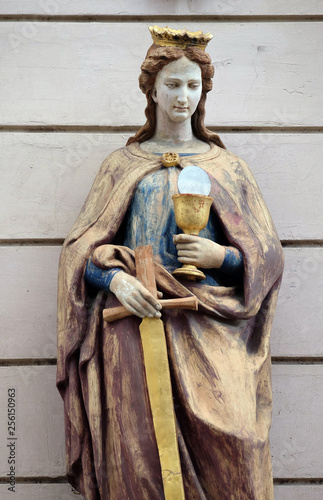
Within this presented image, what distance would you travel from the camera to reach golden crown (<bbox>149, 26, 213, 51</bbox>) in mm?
3025

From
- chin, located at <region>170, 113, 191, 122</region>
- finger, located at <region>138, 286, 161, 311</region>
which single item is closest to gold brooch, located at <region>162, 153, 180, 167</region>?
chin, located at <region>170, 113, 191, 122</region>

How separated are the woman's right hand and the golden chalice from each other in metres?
0.11

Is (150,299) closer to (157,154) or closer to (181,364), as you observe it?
(181,364)

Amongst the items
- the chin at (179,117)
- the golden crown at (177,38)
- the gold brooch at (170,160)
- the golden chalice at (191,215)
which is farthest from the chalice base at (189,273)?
the golden crown at (177,38)

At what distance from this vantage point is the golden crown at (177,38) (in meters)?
3.03

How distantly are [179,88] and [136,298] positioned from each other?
0.69m

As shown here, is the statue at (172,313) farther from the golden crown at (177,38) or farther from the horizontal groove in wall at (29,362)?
the horizontal groove in wall at (29,362)

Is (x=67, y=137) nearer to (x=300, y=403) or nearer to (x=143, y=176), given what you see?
(x=143, y=176)

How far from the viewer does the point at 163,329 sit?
109 inches

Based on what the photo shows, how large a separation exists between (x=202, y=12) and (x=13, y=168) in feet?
2.91

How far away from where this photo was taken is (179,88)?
3049 mm

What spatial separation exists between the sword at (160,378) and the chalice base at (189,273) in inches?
3.3

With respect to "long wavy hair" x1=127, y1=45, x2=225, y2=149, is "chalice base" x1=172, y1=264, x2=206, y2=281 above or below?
below

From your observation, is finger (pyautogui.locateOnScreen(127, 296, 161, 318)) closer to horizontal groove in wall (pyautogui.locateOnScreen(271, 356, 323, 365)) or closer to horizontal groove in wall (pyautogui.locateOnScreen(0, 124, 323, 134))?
horizontal groove in wall (pyautogui.locateOnScreen(271, 356, 323, 365))
